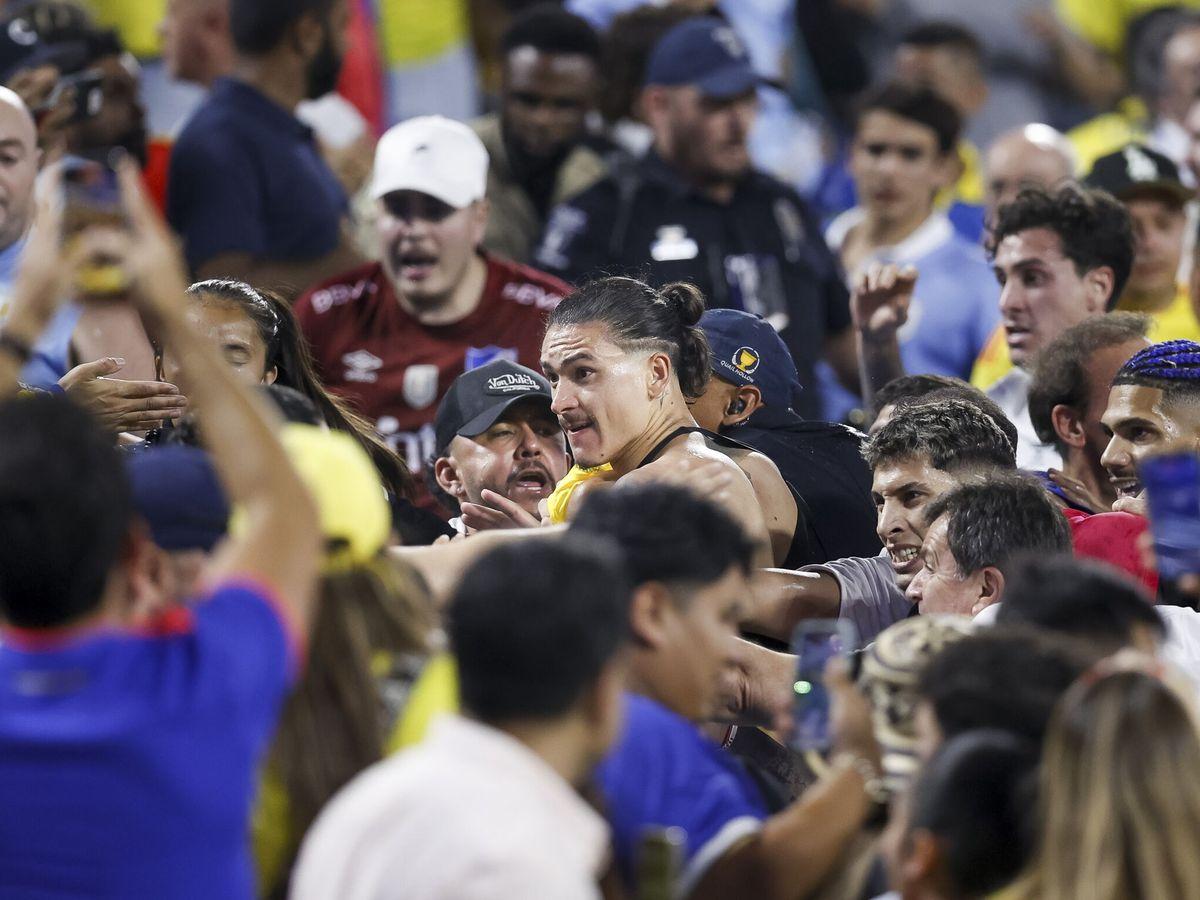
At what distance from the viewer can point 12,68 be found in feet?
24.2

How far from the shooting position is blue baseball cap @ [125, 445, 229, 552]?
306 centimetres

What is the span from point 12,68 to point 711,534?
504cm

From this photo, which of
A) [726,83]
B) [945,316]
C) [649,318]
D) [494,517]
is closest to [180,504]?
[494,517]

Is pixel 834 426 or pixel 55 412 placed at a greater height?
pixel 55 412

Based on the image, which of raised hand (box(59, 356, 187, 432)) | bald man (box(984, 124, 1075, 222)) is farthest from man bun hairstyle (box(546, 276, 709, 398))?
bald man (box(984, 124, 1075, 222))

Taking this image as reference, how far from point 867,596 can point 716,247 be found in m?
3.15

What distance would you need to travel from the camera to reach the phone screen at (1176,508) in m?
3.22

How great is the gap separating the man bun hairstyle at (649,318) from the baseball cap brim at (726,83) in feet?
8.86

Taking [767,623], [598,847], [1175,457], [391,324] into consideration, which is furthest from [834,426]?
A: [598,847]

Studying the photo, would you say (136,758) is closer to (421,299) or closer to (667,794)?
(667,794)

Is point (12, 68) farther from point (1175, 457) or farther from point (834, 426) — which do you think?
point (1175, 457)

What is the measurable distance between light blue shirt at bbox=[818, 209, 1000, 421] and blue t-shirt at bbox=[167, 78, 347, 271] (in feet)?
6.55

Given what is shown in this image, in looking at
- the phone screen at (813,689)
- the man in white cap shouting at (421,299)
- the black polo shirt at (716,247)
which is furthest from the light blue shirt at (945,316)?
the phone screen at (813,689)

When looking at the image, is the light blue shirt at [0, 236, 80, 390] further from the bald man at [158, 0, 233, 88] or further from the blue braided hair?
the blue braided hair
